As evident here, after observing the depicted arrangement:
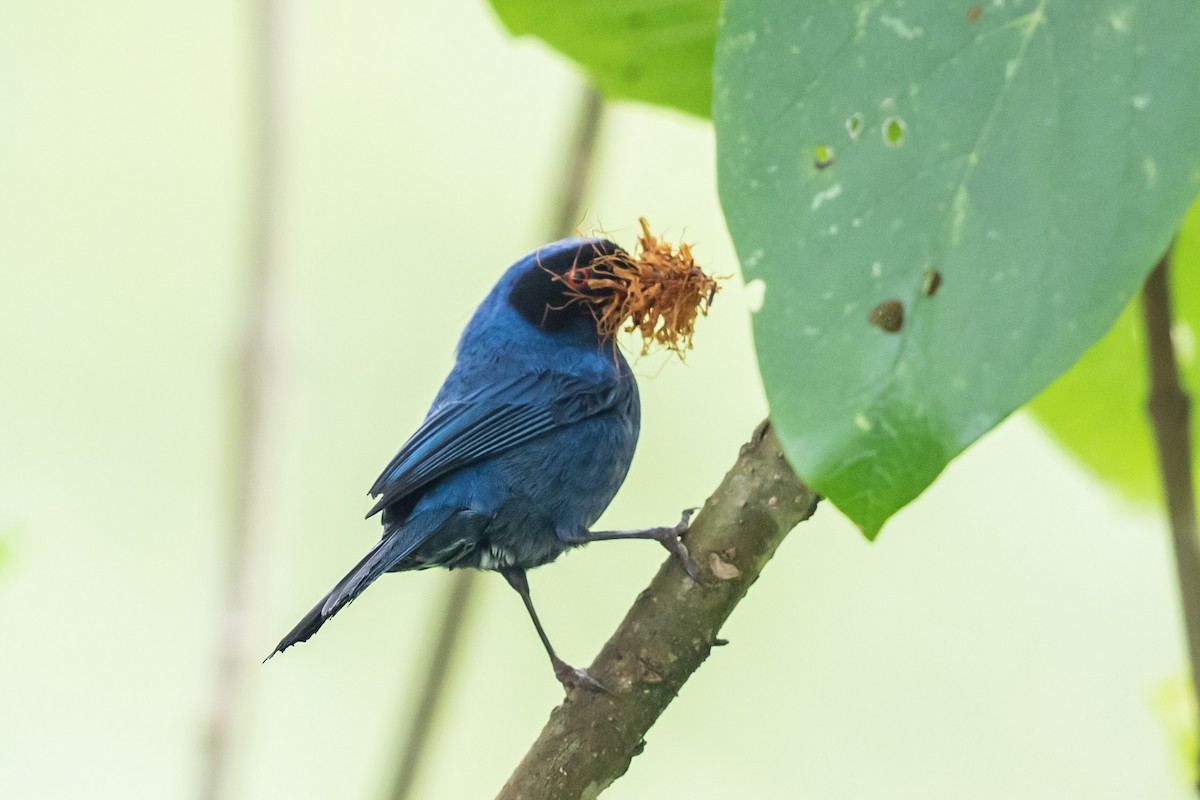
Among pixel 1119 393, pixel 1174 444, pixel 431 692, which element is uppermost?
pixel 1174 444

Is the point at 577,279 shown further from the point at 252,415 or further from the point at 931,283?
the point at 931,283

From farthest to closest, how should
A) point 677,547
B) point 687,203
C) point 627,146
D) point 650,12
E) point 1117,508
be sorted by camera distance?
point 627,146
point 687,203
point 1117,508
point 650,12
point 677,547

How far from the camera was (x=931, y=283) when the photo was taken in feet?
3.29

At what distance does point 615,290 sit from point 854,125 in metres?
1.76

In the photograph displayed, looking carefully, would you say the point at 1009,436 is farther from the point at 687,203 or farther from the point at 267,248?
the point at 267,248

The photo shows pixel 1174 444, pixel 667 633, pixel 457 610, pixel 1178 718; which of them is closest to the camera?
pixel 1174 444

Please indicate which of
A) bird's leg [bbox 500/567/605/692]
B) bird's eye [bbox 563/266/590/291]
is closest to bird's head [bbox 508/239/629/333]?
bird's eye [bbox 563/266/590/291]

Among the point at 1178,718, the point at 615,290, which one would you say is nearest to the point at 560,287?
the point at 615,290

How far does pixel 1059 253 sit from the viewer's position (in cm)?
98

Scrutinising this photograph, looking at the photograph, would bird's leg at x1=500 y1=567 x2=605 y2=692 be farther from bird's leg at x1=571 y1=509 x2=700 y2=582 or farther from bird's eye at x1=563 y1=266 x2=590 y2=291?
bird's eye at x1=563 y1=266 x2=590 y2=291

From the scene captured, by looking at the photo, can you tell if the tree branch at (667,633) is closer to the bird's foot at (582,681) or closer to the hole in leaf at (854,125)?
the bird's foot at (582,681)

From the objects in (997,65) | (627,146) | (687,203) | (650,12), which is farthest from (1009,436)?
(997,65)

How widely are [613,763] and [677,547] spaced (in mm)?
335

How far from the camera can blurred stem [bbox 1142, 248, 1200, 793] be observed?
1224mm
